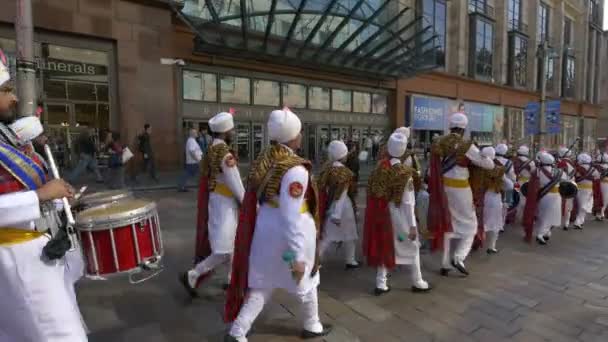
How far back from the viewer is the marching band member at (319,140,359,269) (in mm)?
4699

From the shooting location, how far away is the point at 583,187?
7922 millimetres

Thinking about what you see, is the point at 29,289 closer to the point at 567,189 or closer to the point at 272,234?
the point at 272,234

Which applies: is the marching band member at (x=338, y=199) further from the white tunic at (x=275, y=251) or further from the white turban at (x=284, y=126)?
the white turban at (x=284, y=126)

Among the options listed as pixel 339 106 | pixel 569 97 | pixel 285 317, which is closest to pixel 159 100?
pixel 339 106

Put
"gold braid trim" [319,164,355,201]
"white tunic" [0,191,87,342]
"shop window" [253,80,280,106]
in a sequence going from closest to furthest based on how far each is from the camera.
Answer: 1. "white tunic" [0,191,87,342]
2. "gold braid trim" [319,164,355,201]
3. "shop window" [253,80,280,106]

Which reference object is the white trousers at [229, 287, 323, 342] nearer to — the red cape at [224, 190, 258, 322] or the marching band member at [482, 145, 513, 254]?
the red cape at [224, 190, 258, 322]

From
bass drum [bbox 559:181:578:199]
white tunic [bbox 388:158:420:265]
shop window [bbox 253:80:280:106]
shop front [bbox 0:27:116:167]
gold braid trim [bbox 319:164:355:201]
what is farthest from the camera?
shop window [bbox 253:80:280:106]

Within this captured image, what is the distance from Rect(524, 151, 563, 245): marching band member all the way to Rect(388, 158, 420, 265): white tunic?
3567 mm

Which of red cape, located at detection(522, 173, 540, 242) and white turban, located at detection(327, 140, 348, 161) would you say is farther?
red cape, located at detection(522, 173, 540, 242)

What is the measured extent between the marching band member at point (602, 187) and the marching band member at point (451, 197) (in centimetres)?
593

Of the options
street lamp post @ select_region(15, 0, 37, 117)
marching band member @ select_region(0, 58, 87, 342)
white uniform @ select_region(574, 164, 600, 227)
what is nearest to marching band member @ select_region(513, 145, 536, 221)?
white uniform @ select_region(574, 164, 600, 227)

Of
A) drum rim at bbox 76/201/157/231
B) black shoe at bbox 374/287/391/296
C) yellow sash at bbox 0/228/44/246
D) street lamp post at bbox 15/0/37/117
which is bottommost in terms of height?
black shoe at bbox 374/287/391/296

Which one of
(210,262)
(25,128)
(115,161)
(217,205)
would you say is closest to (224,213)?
(217,205)

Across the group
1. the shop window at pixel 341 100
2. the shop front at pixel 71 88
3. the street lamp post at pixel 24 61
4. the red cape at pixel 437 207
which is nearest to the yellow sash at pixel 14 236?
the street lamp post at pixel 24 61
